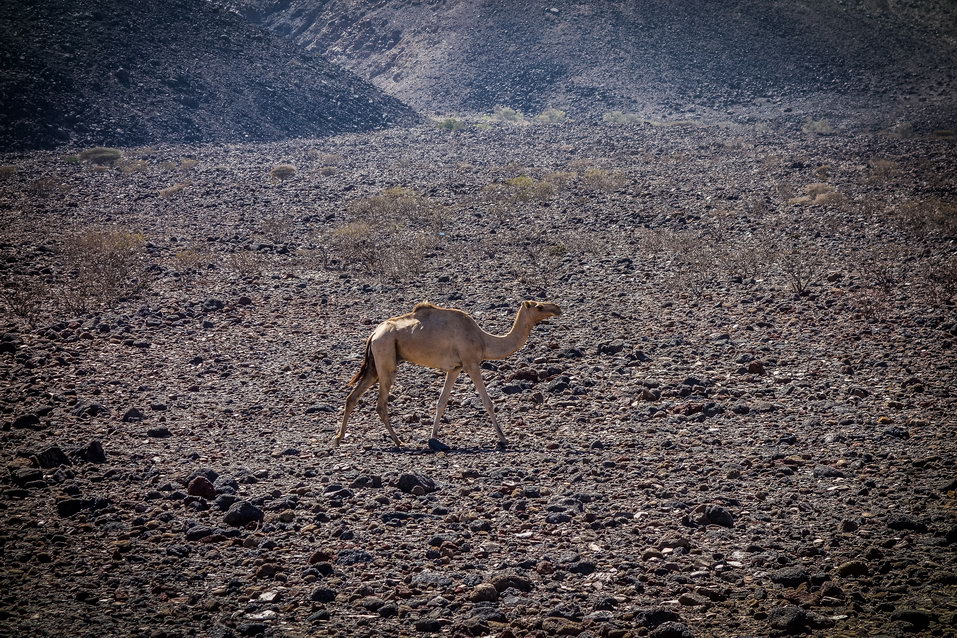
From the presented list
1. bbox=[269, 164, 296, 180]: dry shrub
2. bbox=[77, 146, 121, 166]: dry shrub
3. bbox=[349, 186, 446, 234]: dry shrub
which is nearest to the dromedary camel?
bbox=[349, 186, 446, 234]: dry shrub

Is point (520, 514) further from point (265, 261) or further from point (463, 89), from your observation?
point (463, 89)

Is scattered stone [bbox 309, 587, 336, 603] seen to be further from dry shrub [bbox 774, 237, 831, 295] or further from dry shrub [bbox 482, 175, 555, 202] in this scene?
dry shrub [bbox 482, 175, 555, 202]

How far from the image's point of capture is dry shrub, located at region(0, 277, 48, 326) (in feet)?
50.3

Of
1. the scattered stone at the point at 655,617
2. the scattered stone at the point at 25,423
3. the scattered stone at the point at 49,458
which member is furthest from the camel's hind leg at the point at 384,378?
the scattered stone at the point at 655,617

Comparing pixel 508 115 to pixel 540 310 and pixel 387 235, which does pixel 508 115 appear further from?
pixel 540 310

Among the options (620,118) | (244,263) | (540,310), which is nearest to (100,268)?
(244,263)

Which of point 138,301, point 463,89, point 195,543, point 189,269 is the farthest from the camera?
point 463,89

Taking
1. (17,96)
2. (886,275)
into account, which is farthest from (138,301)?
(17,96)

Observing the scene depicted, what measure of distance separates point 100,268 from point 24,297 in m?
2.59

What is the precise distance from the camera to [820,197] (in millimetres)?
22766

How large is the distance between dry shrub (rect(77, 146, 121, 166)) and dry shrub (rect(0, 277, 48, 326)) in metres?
18.1

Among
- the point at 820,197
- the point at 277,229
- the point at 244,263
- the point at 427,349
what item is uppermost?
the point at 820,197

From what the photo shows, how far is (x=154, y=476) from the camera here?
8734 mm

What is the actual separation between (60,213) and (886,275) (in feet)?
74.0
